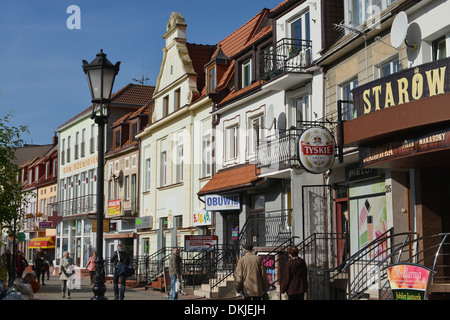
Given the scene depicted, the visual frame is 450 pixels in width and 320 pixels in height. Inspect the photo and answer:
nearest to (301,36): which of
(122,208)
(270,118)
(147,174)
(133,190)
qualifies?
(270,118)

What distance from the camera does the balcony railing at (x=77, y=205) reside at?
47.2 metres

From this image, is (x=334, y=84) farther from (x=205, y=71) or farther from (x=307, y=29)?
(x=205, y=71)

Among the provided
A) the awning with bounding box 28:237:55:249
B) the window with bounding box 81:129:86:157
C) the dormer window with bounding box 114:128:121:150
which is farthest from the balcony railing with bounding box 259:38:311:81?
the awning with bounding box 28:237:55:249

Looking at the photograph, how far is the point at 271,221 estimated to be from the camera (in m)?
23.6

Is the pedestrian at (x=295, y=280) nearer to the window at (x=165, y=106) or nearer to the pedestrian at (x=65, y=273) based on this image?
the pedestrian at (x=65, y=273)

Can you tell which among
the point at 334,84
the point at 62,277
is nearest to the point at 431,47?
the point at 334,84

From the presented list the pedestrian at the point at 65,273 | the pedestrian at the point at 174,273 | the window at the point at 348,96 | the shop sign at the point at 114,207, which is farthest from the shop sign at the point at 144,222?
the window at the point at 348,96

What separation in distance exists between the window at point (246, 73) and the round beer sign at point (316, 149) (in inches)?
398

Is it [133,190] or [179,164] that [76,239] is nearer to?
[133,190]

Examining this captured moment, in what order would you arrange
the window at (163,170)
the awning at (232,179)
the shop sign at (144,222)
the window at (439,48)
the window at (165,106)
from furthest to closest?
the shop sign at (144,222) < the window at (165,106) < the window at (163,170) < the awning at (232,179) < the window at (439,48)

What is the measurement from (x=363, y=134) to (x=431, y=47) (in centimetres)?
264

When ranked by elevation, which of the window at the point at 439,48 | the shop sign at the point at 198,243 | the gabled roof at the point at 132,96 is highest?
the gabled roof at the point at 132,96

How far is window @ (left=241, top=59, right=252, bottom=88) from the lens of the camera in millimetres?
27848

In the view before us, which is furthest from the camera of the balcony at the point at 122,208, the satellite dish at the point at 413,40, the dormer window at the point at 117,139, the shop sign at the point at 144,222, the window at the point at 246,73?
the dormer window at the point at 117,139
